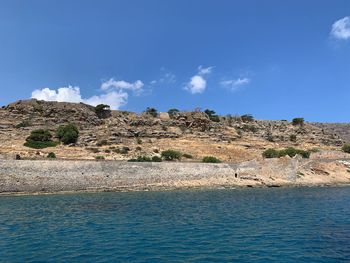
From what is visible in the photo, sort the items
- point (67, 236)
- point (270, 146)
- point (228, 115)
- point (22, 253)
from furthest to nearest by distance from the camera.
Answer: point (228, 115) → point (270, 146) → point (67, 236) → point (22, 253)

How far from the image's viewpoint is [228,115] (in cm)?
9588

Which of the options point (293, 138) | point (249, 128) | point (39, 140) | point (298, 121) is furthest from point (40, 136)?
point (298, 121)

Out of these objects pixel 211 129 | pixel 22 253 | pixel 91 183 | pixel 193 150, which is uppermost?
pixel 211 129

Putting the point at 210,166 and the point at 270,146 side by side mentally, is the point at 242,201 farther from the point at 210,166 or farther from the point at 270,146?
the point at 270,146

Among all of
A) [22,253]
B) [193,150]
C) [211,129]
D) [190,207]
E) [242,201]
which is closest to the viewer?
[22,253]

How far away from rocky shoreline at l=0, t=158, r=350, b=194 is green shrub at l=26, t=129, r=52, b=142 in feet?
91.3

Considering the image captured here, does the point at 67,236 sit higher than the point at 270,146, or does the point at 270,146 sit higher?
the point at 270,146

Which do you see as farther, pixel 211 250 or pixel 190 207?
pixel 190 207

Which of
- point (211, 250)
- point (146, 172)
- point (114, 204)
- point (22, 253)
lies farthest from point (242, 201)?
point (22, 253)

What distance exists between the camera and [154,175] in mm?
40625

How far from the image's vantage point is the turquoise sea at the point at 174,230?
46.1 ft

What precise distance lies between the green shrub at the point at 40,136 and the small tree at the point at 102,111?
19271mm

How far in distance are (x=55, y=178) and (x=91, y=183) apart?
3402mm

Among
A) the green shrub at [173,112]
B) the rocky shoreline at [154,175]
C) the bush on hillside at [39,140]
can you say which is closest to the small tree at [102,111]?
the green shrub at [173,112]
